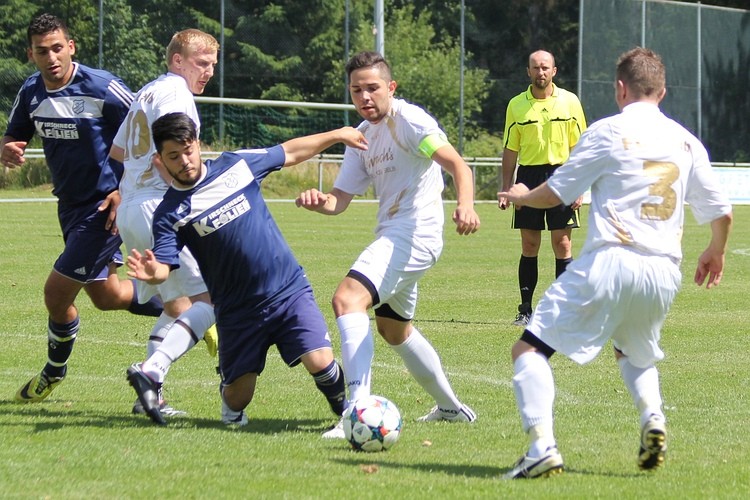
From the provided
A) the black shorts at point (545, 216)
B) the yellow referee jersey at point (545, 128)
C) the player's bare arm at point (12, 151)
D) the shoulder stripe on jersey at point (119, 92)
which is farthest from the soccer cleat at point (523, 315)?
the player's bare arm at point (12, 151)

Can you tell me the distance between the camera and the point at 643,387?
5.11 metres

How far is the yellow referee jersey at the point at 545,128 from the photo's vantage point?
11070 mm

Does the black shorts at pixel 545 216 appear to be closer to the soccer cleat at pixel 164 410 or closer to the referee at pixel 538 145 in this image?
the referee at pixel 538 145

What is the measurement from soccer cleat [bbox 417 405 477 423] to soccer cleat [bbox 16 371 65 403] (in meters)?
2.15

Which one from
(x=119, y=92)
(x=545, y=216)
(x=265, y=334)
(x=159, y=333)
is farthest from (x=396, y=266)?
(x=545, y=216)

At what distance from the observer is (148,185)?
260 inches

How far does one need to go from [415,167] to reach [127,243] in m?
1.67

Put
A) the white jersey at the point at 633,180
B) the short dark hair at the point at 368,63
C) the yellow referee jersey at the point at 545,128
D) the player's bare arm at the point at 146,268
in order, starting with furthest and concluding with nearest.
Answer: the yellow referee jersey at the point at 545,128 → the short dark hair at the point at 368,63 → the player's bare arm at the point at 146,268 → the white jersey at the point at 633,180

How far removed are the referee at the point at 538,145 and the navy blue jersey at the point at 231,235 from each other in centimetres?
488

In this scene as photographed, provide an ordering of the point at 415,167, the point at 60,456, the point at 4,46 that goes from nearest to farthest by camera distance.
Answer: the point at 60,456 < the point at 415,167 < the point at 4,46

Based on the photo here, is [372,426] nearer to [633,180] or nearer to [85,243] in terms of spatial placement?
[633,180]

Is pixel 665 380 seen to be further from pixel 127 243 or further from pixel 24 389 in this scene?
pixel 24 389

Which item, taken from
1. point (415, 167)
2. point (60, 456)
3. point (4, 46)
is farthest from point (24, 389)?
point (4, 46)

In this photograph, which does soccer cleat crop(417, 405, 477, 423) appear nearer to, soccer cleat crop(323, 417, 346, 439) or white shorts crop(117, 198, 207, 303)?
soccer cleat crop(323, 417, 346, 439)
